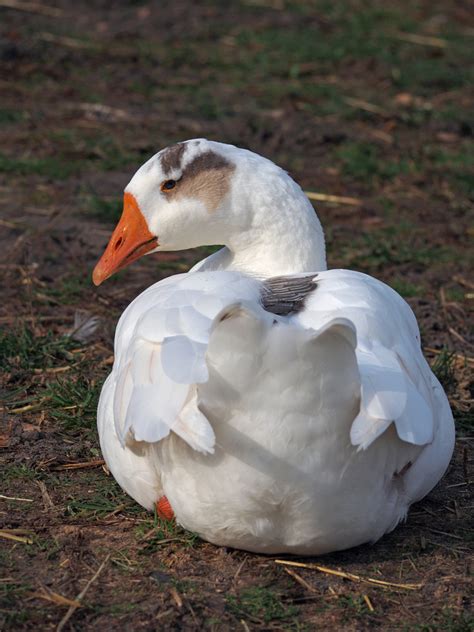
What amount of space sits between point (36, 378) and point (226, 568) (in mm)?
1962

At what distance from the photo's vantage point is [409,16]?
528 inches

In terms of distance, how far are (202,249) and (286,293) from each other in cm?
346

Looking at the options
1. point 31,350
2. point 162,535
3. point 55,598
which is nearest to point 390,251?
point 31,350

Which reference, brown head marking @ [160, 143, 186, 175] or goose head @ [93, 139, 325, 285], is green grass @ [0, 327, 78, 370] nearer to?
goose head @ [93, 139, 325, 285]

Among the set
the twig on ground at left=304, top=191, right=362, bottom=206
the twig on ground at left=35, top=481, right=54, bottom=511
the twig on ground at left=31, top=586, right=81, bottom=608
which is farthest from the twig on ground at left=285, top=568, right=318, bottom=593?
the twig on ground at left=304, top=191, right=362, bottom=206

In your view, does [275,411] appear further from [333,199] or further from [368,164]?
[368,164]

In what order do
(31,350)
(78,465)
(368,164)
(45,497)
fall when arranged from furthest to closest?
(368,164) < (31,350) < (78,465) < (45,497)

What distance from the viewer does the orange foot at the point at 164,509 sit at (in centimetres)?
386

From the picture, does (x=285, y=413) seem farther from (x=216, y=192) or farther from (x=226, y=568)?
(x=216, y=192)

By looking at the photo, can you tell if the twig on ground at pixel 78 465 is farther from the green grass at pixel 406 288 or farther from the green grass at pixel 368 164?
the green grass at pixel 368 164

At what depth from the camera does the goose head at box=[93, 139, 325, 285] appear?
466 cm

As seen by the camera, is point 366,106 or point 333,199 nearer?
point 333,199

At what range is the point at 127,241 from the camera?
482cm

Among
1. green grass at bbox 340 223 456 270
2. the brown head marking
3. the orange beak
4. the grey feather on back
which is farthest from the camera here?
green grass at bbox 340 223 456 270
